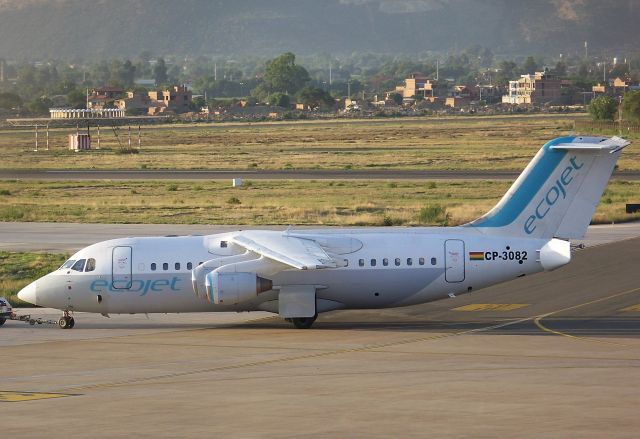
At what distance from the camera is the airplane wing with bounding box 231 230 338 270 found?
38.9m

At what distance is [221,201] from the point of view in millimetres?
87500

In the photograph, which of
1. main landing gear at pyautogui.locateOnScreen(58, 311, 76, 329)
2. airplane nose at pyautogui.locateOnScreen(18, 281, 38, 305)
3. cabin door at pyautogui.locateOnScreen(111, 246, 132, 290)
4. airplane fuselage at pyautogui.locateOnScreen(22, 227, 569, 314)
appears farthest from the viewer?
airplane nose at pyautogui.locateOnScreen(18, 281, 38, 305)

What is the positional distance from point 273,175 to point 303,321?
69.2 metres

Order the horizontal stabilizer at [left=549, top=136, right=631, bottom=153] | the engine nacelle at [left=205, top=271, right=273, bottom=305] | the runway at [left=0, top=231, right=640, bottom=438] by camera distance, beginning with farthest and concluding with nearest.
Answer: the horizontal stabilizer at [left=549, top=136, right=631, bottom=153], the engine nacelle at [left=205, top=271, right=273, bottom=305], the runway at [left=0, top=231, right=640, bottom=438]

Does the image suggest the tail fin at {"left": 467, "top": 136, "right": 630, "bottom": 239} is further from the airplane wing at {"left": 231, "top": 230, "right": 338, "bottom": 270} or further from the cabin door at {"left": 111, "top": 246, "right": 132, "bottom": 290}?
the cabin door at {"left": 111, "top": 246, "right": 132, "bottom": 290}

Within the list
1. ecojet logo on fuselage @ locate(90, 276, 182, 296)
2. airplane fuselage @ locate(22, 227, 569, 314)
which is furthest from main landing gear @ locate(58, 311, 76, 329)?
ecojet logo on fuselage @ locate(90, 276, 182, 296)

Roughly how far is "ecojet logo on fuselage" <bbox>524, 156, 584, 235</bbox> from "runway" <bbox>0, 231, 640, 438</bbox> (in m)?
3.43

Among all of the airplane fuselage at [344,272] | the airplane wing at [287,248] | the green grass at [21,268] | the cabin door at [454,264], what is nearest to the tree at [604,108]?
the green grass at [21,268]

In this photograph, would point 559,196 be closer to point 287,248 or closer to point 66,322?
point 287,248

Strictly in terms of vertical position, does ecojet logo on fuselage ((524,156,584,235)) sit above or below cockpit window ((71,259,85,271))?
above

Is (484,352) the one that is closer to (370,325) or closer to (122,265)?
(370,325)

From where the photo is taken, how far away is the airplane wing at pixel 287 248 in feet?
128

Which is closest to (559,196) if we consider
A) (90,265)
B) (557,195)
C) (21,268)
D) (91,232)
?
(557,195)

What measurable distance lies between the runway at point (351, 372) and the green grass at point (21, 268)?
6604mm
